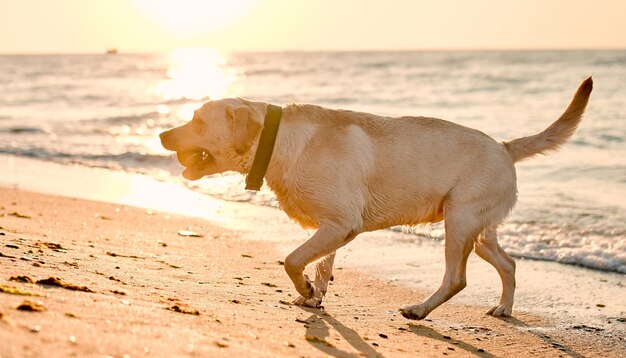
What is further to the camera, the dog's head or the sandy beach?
the dog's head

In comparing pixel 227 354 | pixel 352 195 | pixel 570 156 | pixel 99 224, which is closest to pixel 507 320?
pixel 352 195

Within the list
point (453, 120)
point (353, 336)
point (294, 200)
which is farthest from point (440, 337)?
point (453, 120)

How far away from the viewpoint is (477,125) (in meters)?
22.3

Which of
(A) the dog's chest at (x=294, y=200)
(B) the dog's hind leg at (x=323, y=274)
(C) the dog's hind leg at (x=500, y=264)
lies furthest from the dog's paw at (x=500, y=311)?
(A) the dog's chest at (x=294, y=200)

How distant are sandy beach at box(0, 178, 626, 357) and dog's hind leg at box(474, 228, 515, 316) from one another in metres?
0.12

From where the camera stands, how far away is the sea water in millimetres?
9625

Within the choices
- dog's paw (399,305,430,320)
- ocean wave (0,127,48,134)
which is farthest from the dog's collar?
ocean wave (0,127,48,134)

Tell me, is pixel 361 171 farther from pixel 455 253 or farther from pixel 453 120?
pixel 453 120

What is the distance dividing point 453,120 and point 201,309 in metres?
19.8

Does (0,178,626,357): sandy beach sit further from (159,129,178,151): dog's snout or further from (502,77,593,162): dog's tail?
(502,77,593,162): dog's tail

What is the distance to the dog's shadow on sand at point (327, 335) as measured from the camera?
461 cm

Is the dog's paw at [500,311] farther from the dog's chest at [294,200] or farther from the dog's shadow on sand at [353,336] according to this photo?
the dog's chest at [294,200]

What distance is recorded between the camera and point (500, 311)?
6.27 meters

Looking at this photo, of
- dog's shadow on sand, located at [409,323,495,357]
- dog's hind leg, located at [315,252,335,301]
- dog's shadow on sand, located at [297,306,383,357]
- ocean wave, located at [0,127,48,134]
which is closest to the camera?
dog's shadow on sand, located at [297,306,383,357]
